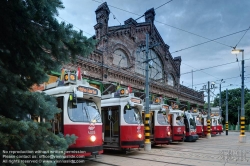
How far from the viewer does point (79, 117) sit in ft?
28.0

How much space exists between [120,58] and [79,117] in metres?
13.2

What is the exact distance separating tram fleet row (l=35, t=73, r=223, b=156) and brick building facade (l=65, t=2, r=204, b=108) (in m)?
4.04

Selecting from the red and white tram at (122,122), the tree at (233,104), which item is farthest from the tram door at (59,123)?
the tree at (233,104)

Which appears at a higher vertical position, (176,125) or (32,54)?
(32,54)

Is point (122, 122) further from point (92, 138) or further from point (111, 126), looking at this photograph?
point (92, 138)

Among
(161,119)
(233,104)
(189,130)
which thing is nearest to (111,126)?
(161,119)

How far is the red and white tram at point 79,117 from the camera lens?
824cm

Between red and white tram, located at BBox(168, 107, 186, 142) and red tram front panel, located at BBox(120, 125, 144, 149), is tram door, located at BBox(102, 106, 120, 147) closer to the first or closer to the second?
red tram front panel, located at BBox(120, 125, 144, 149)

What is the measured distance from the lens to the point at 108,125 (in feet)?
41.6

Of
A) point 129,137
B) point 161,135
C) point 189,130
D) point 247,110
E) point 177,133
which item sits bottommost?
point 247,110

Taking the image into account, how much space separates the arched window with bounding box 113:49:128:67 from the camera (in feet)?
67.6

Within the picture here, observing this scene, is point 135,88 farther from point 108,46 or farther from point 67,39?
point 67,39

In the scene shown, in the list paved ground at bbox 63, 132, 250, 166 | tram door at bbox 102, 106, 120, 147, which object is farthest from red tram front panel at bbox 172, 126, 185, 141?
tram door at bbox 102, 106, 120, 147

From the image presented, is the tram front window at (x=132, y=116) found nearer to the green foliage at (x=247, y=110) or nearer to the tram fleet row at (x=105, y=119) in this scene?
the tram fleet row at (x=105, y=119)
